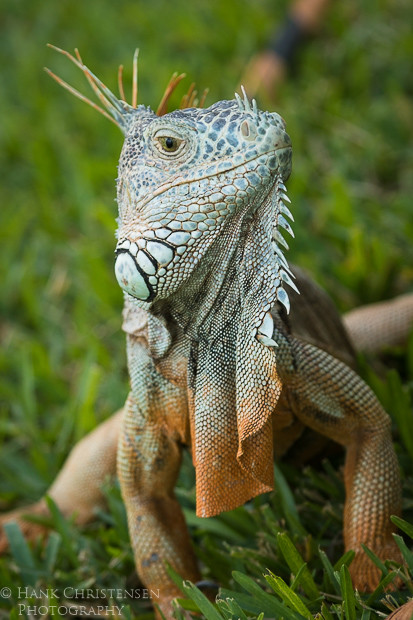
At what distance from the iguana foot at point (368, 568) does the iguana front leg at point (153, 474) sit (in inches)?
19.6

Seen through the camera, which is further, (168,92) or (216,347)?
(168,92)

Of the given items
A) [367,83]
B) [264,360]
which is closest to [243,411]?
[264,360]

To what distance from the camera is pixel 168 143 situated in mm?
1876

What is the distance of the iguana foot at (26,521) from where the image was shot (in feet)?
9.65

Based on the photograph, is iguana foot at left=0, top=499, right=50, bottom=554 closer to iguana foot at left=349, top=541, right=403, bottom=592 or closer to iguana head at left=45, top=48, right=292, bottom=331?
iguana foot at left=349, top=541, right=403, bottom=592

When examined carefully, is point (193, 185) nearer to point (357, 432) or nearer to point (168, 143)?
point (168, 143)

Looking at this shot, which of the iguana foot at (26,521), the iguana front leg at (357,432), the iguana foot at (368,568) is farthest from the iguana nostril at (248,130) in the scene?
the iguana foot at (26,521)

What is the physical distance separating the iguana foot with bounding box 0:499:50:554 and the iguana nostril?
1.81 meters

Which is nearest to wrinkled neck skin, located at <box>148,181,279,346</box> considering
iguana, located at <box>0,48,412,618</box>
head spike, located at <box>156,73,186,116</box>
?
iguana, located at <box>0,48,412,618</box>

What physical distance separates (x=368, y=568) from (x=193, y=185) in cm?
113

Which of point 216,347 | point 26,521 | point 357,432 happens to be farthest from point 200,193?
point 26,521

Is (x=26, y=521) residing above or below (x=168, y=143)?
below

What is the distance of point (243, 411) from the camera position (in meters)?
1.89

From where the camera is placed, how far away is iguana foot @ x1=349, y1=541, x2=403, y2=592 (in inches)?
82.0
